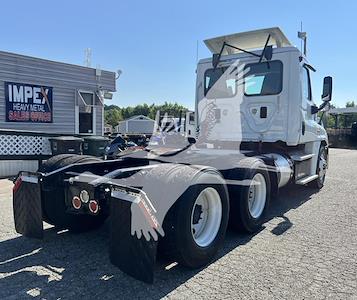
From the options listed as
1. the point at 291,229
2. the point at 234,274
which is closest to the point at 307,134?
the point at 291,229

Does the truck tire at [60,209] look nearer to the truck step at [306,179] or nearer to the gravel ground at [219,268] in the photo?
the gravel ground at [219,268]

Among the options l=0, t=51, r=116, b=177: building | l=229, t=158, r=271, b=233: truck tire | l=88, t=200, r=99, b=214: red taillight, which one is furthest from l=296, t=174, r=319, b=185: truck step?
l=0, t=51, r=116, b=177: building

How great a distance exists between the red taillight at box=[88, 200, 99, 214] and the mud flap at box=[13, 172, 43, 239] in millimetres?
735

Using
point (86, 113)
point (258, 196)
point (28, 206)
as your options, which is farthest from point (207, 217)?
point (86, 113)

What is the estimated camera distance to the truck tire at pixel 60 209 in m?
4.35

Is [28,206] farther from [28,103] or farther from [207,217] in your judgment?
[28,103]

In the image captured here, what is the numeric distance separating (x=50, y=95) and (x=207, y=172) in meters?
10.9

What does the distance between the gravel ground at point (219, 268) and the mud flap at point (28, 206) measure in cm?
28

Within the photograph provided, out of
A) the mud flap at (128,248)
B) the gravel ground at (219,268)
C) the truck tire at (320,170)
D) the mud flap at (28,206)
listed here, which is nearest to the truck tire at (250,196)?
the gravel ground at (219,268)

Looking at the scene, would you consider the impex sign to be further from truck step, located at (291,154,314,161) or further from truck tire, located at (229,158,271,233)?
truck tire, located at (229,158,271,233)

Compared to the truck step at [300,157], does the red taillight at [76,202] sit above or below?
below

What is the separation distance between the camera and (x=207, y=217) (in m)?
4.09

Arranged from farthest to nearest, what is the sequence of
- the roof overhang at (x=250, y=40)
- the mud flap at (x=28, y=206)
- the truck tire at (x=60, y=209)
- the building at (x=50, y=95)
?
the building at (x=50, y=95) → the roof overhang at (x=250, y=40) → the truck tire at (x=60, y=209) → the mud flap at (x=28, y=206)

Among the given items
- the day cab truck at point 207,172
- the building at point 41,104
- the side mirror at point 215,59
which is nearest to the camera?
the day cab truck at point 207,172
